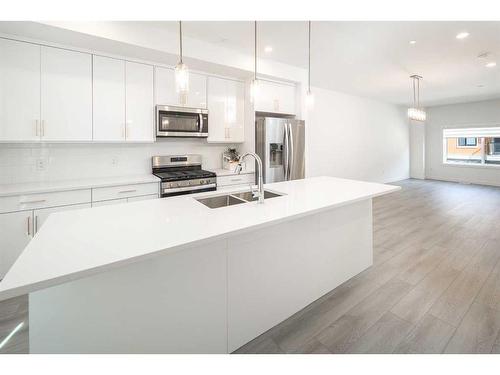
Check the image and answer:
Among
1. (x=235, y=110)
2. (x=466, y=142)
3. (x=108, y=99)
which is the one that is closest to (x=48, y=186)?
(x=108, y=99)

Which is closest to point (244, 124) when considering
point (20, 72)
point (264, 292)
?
point (20, 72)

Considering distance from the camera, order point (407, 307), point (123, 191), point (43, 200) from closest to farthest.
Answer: point (407, 307) < point (43, 200) < point (123, 191)

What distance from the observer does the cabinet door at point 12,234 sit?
8.00 ft

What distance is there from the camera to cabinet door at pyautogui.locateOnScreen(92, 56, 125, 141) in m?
3.04

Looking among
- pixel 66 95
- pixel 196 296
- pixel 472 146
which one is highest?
pixel 472 146

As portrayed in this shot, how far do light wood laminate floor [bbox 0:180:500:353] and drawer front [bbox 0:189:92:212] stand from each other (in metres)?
0.86

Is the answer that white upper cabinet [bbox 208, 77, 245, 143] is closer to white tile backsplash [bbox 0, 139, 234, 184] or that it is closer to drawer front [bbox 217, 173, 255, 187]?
white tile backsplash [bbox 0, 139, 234, 184]

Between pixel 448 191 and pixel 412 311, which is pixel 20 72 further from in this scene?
pixel 448 191

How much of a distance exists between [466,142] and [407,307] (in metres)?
8.87

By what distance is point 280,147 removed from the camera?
13.8ft

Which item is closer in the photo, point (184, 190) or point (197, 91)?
point (184, 190)

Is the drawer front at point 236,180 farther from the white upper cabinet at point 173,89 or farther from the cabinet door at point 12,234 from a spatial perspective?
the cabinet door at point 12,234

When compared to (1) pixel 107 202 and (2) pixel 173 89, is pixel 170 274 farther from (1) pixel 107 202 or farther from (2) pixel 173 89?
(2) pixel 173 89

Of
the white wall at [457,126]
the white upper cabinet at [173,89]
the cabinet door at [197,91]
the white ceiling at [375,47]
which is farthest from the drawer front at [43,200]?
the white wall at [457,126]
